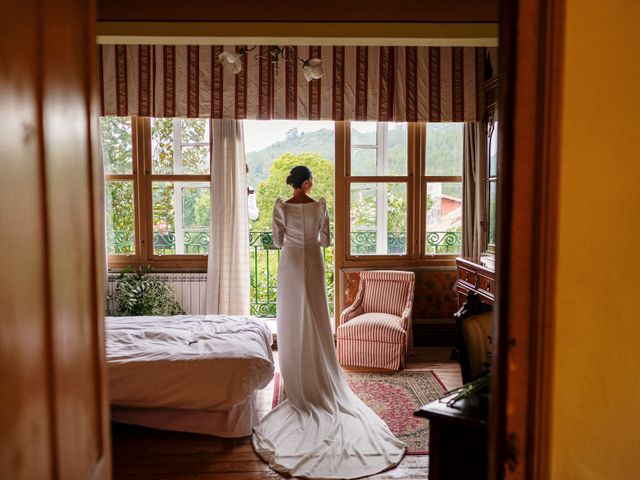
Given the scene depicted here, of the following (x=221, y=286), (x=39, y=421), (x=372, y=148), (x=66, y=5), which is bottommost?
(x=221, y=286)

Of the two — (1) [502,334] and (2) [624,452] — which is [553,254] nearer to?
(1) [502,334]

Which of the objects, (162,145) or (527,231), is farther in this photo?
(162,145)

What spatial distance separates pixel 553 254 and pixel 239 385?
2513 mm

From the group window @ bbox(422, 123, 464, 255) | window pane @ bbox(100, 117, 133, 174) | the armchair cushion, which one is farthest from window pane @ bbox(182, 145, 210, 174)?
window @ bbox(422, 123, 464, 255)

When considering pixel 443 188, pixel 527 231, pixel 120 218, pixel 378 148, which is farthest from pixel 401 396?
pixel 120 218

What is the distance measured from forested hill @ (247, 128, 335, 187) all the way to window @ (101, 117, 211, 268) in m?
1.86

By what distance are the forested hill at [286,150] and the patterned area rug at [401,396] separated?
3.70 m

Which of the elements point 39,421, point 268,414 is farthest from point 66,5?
point 268,414

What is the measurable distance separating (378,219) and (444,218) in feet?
2.49

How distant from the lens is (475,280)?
4891 millimetres

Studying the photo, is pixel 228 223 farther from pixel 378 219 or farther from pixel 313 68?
pixel 313 68

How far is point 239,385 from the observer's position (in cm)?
329

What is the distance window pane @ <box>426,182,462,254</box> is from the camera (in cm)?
590

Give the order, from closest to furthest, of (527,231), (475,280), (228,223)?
(527,231) → (475,280) → (228,223)
